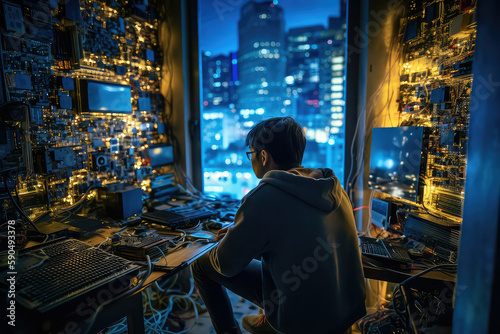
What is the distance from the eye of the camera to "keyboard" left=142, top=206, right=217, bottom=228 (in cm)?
156

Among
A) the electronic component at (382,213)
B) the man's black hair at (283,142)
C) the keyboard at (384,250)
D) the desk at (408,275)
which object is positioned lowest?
the desk at (408,275)

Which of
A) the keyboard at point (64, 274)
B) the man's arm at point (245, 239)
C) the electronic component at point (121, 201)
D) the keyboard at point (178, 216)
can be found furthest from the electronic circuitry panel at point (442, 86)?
the electronic component at point (121, 201)

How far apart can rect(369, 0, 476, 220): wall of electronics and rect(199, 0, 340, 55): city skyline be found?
76 centimetres

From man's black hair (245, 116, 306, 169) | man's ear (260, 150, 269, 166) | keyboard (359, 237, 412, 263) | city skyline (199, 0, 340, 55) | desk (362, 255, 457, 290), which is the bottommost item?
desk (362, 255, 457, 290)

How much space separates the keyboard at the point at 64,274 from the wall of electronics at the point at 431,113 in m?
1.52

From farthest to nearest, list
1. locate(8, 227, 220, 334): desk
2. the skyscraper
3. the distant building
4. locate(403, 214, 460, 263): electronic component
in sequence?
the distant building → the skyscraper → locate(403, 214, 460, 263): electronic component → locate(8, 227, 220, 334): desk

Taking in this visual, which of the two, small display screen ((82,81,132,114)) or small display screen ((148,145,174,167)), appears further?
small display screen ((148,145,174,167))

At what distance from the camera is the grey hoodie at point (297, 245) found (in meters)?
0.95

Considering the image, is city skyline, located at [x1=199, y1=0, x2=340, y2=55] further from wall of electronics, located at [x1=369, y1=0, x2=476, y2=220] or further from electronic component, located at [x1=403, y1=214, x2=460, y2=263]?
electronic component, located at [x1=403, y1=214, x2=460, y2=263]

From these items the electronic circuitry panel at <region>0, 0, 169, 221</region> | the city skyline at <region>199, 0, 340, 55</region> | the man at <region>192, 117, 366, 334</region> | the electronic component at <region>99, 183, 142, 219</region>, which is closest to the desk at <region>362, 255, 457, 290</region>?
the man at <region>192, 117, 366, 334</region>

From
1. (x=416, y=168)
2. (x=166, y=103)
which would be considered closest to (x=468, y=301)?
(x=416, y=168)

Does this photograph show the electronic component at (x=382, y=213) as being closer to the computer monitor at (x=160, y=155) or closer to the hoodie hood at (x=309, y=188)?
the hoodie hood at (x=309, y=188)

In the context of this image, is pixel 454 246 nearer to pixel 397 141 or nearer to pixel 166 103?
pixel 397 141

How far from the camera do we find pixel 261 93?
238cm
